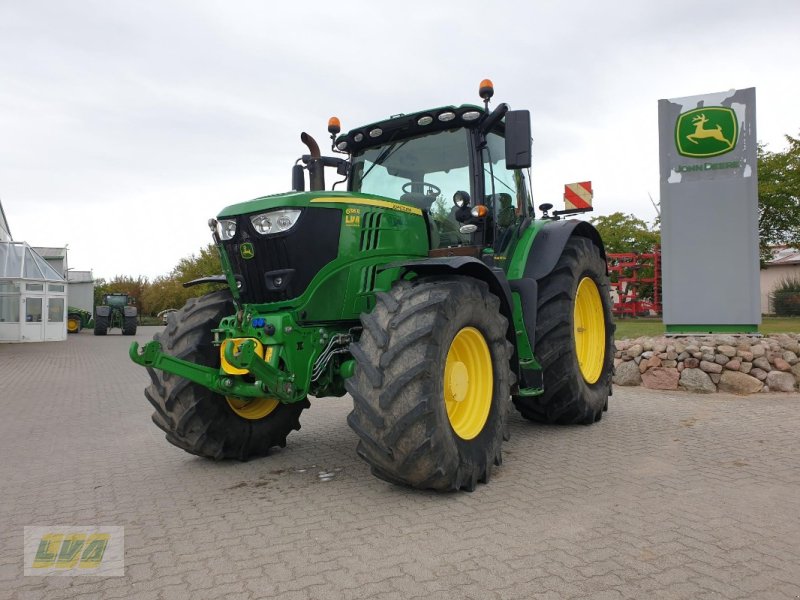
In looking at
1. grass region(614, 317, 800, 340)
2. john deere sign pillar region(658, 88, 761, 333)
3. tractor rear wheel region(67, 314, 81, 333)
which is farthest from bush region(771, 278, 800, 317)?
tractor rear wheel region(67, 314, 81, 333)

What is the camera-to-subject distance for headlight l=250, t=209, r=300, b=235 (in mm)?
4141

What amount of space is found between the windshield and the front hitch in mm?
1790

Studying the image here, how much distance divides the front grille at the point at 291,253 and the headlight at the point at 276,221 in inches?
1.2

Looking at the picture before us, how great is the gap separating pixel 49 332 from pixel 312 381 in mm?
25257

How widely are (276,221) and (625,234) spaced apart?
33546 millimetres

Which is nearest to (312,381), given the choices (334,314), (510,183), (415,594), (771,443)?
(334,314)

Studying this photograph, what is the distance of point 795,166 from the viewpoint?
23219 mm

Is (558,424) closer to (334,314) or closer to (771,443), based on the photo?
(771,443)

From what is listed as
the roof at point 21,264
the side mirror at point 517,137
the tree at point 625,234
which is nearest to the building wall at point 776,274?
the tree at point 625,234

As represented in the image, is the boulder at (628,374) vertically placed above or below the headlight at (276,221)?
Result: below

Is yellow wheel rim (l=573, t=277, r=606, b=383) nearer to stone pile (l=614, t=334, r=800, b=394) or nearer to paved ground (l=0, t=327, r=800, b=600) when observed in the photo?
paved ground (l=0, t=327, r=800, b=600)

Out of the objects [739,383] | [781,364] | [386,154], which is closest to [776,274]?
[781,364]

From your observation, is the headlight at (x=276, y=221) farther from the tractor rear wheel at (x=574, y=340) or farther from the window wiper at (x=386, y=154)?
the tractor rear wheel at (x=574, y=340)

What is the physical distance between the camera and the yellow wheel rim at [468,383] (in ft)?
13.3
